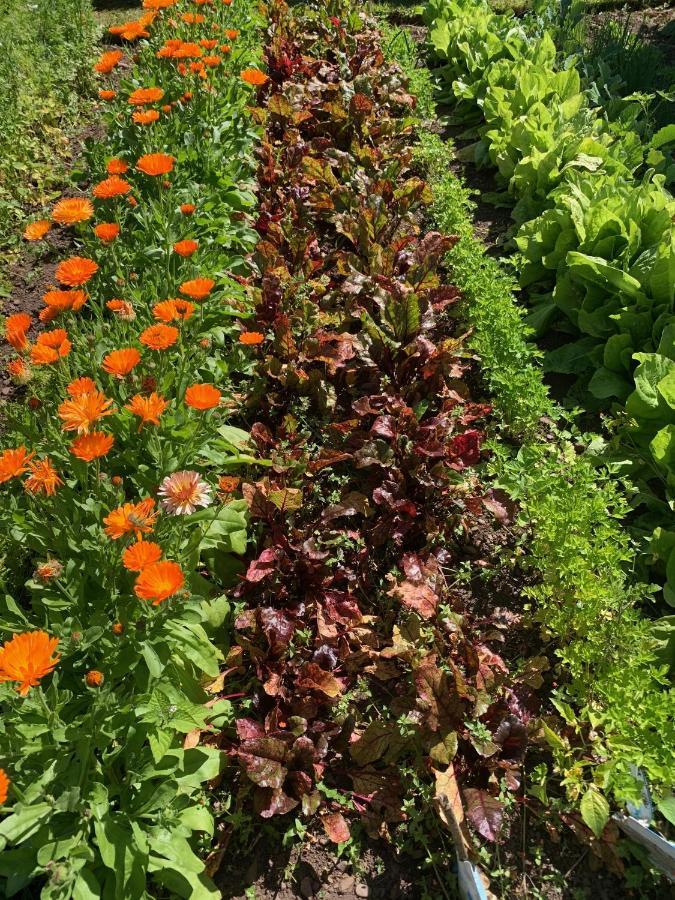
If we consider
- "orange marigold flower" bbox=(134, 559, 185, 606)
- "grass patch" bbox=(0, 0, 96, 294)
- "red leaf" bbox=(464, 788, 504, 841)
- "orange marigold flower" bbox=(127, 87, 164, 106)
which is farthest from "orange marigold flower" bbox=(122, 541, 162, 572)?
"grass patch" bbox=(0, 0, 96, 294)

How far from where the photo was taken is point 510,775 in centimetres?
213

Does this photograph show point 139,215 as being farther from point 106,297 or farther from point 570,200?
point 570,200

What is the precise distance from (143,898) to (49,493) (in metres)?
1.07

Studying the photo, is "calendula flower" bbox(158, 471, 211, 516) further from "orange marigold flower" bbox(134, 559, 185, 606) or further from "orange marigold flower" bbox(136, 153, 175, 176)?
"orange marigold flower" bbox(136, 153, 175, 176)

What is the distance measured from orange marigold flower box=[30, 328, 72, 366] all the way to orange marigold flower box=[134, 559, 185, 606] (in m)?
0.71

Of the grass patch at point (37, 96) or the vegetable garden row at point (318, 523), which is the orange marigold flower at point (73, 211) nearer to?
the vegetable garden row at point (318, 523)

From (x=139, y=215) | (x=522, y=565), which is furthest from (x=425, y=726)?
(x=139, y=215)

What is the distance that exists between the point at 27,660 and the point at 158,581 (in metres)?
0.32

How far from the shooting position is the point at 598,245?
3.45 meters

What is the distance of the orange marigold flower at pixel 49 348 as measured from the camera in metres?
1.97

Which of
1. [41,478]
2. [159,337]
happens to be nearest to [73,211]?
[159,337]


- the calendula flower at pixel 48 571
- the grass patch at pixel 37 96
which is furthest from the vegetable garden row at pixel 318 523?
the grass patch at pixel 37 96

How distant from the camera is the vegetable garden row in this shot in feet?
6.07

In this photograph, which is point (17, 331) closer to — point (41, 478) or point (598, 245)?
point (41, 478)
